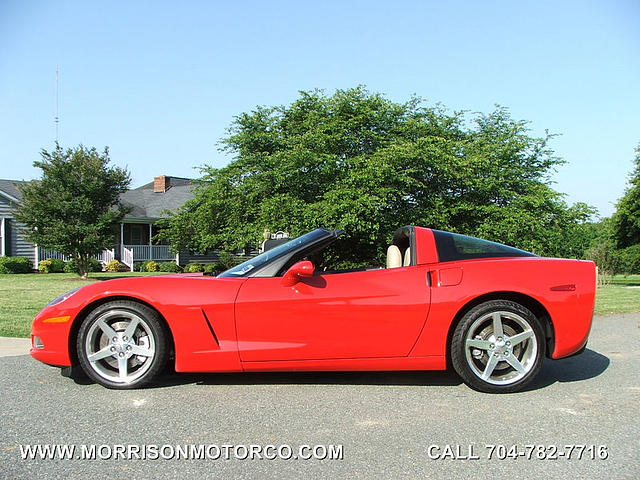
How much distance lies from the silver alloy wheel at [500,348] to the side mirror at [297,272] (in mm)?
1290

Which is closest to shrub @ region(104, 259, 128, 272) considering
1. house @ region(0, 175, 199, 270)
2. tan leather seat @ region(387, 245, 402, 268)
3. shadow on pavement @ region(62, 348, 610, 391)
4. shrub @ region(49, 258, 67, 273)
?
house @ region(0, 175, 199, 270)

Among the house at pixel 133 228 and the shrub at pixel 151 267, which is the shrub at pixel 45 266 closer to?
the house at pixel 133 228

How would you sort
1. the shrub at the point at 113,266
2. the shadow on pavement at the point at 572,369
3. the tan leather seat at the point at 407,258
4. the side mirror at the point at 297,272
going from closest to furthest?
the side mirror at the point at 297,272 → the tan leather seat at the point at 407,258 → the shadow on pavement at the point at 572,369 → the shrub at the point at 113,266

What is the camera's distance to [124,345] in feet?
13.7

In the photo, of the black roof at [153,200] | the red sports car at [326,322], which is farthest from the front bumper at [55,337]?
the black roof at [153,200]

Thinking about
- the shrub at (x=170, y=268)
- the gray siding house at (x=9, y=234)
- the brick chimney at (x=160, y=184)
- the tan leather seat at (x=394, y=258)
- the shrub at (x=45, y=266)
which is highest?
the brick chimney at (x=160, y=184)

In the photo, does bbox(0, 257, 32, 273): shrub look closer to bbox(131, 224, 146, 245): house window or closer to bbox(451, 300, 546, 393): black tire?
bbox(131, 224, 146, 245): house window

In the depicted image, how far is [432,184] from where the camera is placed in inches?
816

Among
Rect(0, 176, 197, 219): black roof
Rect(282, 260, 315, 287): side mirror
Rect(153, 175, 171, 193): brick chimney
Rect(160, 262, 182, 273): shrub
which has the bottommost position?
Rect(160, 262, 182, 273): shrub

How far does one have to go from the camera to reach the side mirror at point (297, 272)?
406cm

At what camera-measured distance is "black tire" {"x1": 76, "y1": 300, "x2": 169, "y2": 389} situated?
415 cm

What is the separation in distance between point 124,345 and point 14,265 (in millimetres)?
24889

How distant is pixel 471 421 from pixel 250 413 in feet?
4.65

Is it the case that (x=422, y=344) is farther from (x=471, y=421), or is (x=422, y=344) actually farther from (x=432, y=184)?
(x=432, y=184)
